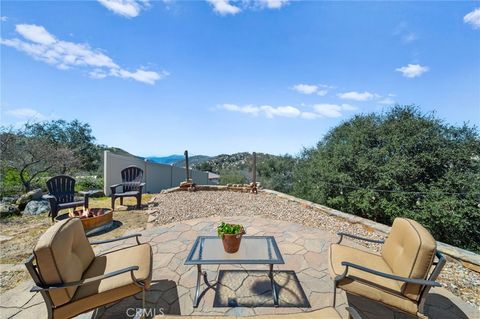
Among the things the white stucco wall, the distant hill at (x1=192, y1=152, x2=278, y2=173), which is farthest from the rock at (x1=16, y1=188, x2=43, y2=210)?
the distant hill at (x1=192, y1=152, x2=278, y2=173)

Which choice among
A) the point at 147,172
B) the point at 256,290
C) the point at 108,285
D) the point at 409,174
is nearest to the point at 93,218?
the point at 108,285

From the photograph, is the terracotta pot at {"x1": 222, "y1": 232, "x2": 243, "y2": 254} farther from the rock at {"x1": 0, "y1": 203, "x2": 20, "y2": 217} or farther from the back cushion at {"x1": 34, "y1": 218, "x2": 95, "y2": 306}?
the rock at {"x1": 0, "y1": 203, "x2": 20, "y2": 217}

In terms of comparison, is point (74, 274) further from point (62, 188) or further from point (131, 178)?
point (131, 178)

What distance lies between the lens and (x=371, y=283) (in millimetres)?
1707

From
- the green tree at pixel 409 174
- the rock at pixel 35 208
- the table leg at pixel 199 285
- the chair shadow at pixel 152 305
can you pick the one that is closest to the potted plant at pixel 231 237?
the table leg at pixel 199 285

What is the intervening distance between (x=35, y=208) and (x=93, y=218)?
8.98 ft

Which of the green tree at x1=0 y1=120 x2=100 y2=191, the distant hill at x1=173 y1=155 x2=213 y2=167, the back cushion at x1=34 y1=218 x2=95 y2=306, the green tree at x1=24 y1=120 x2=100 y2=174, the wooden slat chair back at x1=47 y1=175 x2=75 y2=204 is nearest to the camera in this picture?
the back cushion at x1=34 y1=218 x2=95 y2=306

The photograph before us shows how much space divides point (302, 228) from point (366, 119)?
505cm

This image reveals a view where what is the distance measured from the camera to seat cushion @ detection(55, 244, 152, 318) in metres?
1.54

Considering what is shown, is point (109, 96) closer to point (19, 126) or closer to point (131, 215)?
point (19, 126)

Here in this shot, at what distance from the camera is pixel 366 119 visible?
7.09 metres

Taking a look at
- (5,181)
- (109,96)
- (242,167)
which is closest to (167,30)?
Result: (109,96)

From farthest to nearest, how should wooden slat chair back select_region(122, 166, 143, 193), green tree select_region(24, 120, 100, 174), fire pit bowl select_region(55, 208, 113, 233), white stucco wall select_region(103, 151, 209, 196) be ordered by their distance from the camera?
1. green tree select_region(24, 120, 100, 174)
2. white stucco wall select_region(103, 151, 209, 196)
3. wooden slat chair back select_region(122, 166, 143, 193)
4. fire pit bowl select_region(55, 208, 113, 233)

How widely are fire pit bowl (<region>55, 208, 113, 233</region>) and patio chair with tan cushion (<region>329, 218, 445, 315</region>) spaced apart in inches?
150
